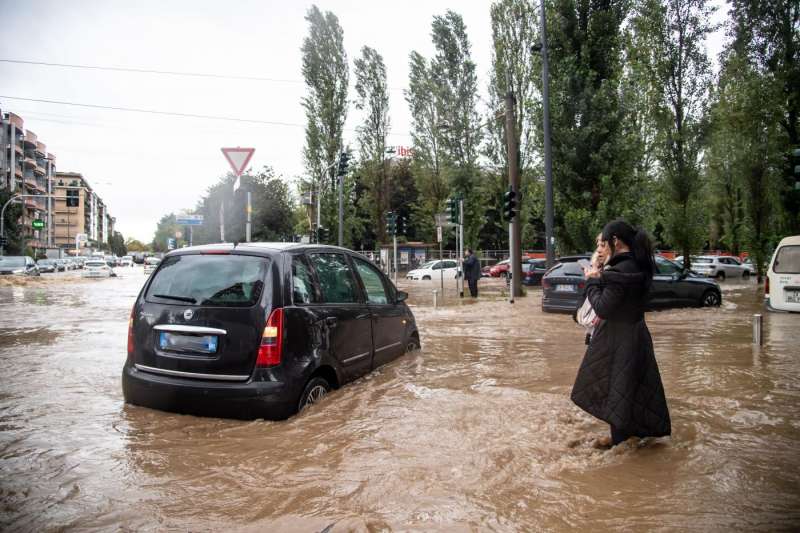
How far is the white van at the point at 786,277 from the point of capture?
11.6 m

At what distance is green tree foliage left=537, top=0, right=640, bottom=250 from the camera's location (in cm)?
2086

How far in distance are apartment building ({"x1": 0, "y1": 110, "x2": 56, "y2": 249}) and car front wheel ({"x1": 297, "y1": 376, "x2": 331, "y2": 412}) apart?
68186 mm

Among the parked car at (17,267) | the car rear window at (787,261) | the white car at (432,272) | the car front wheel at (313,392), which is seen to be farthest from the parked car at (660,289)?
the parked car at (17,267)

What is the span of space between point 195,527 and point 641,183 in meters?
21.4

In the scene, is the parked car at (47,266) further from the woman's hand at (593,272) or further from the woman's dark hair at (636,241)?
the woman's dark hair at (636,241)

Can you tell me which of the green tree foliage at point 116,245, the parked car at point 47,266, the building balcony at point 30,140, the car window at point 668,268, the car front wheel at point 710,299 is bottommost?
the car front wheel at point 710,299

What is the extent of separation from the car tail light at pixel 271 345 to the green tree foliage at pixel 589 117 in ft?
59.4

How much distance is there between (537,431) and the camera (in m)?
4.62

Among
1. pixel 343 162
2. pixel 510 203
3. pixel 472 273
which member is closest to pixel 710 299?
pixel 510 203

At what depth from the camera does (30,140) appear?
8306cm

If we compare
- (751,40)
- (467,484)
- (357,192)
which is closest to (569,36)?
(751,40)

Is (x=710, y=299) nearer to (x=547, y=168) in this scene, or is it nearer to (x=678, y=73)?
(x=547, y=168)

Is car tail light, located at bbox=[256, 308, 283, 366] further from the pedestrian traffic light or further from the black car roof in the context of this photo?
the pedestrian traffic light

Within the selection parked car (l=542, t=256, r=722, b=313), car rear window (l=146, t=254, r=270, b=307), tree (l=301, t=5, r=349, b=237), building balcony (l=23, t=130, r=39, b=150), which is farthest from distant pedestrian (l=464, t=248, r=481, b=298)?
building balcony (l=23, t=130, r=39, b=150)
